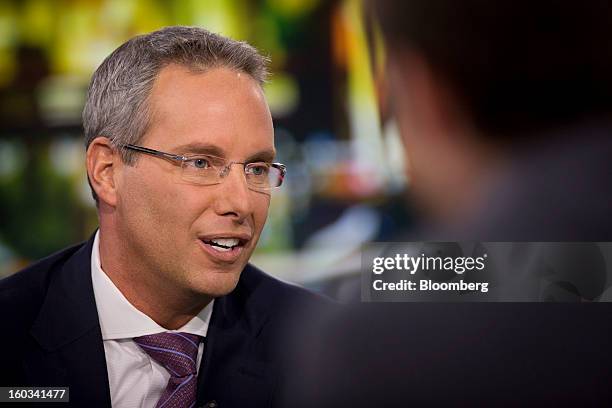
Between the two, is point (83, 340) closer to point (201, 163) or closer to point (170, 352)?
point (170, 352)

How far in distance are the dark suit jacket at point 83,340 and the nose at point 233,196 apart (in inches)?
15.2

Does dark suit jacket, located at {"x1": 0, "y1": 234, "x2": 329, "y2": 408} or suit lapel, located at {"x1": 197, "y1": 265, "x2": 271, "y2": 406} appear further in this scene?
suit lapel, located at {"x1": 197, "y1": 265, "x2": 271, "y2": 406}

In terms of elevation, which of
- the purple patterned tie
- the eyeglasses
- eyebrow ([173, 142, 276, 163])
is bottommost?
the purple patterned tie

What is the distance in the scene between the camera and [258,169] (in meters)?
1.84

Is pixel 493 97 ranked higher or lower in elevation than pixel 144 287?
higher

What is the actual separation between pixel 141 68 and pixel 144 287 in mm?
549

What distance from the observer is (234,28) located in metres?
2.41

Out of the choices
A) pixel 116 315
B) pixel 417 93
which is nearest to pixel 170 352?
pixel 116 315

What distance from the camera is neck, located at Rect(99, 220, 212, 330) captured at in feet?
6.17

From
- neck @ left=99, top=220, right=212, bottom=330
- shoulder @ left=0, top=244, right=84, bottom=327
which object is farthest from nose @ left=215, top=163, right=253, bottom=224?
shoulder @ left=0, top=244, right=84, bottom=327

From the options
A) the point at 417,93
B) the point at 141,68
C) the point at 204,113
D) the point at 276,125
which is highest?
the point at 417,93

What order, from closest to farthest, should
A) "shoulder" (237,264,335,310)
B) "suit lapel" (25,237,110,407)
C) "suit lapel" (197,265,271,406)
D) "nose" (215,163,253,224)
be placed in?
"nose" (215,163,253,224)
"suit lapel" (25,237,110,407)
"suit lapel" (197,265,271,406)
"shoulder" (237,264,335,310)

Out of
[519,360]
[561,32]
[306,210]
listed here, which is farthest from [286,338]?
[561,32]

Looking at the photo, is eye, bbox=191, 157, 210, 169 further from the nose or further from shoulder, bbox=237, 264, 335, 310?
shoulder, bbox=237, 264, 335, 310
